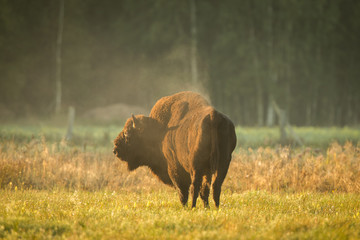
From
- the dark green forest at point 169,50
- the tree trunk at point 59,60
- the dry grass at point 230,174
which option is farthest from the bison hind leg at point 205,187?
the tree trunk at point 59,60

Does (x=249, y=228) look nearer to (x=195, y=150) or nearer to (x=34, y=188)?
(x=195, y=150)

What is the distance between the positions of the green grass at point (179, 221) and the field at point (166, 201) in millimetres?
12

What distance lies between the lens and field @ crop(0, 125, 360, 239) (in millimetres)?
5125

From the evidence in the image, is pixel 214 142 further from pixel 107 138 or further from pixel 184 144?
pixel 107 138

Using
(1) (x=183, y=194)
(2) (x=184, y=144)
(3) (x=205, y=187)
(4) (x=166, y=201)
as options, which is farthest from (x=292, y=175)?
(2) (x=184, y=144)

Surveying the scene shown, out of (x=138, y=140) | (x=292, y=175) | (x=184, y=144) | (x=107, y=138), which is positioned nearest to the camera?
(x=184, y=144)

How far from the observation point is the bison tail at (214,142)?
19.3 ft

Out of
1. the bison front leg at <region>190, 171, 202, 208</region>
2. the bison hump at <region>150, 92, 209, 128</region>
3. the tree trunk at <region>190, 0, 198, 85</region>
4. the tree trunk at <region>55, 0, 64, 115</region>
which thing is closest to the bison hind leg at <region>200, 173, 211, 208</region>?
the bison front leg at <region>190, 171, 202, 208</region>

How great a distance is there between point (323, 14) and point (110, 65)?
20.2 m

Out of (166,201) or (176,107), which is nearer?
(176,107)

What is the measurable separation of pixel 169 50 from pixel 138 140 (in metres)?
27.8

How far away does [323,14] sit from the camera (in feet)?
131

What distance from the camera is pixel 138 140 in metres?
7.53

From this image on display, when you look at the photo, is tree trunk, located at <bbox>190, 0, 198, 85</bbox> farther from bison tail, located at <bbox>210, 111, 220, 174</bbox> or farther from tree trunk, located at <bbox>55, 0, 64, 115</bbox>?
bison tail, located at <bbox>210, 111, 220, 174</bbox>
